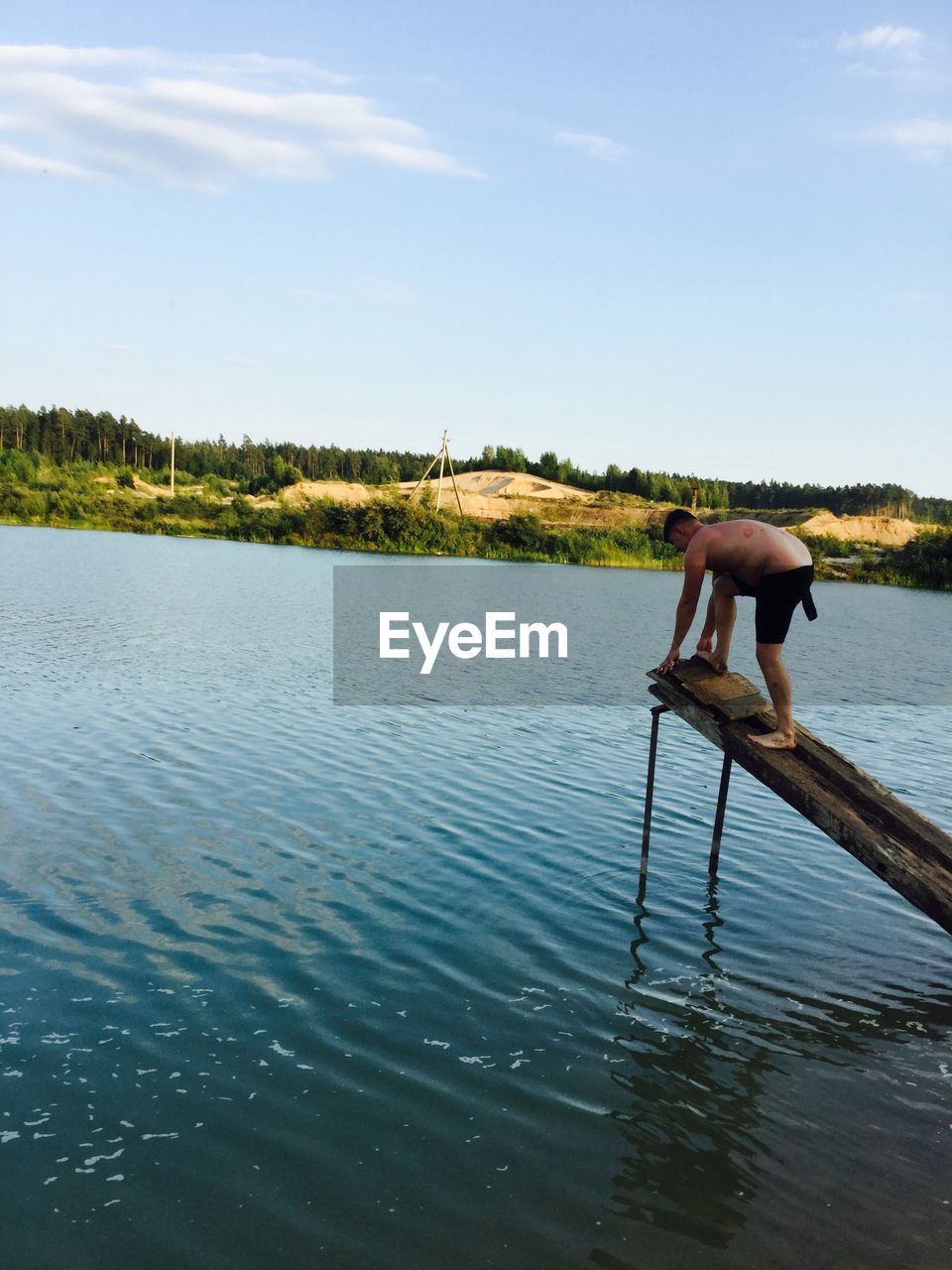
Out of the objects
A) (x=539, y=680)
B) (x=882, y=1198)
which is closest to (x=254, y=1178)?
(x=882, y=1198)

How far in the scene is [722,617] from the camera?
30.1 ft

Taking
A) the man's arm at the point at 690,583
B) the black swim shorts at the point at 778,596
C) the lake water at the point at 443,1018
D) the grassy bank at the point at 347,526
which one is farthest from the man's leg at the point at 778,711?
the grassy bank at the point at 347,526

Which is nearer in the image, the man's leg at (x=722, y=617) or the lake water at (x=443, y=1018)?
the lake water at (x=443, y=1018)

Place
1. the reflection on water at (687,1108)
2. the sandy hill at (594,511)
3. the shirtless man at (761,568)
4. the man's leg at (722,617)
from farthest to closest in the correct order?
the sandy hill at (594,511)
the man's leg at (722,617)
the shirtless man at (761,568)
the reflection on water at (687,1108)

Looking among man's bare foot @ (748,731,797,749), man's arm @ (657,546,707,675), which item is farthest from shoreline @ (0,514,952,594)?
man's bare foot @ (748,731,797,749)

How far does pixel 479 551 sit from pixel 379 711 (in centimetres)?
8497

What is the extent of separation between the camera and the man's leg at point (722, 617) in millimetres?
8944

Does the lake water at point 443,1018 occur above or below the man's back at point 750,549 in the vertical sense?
below

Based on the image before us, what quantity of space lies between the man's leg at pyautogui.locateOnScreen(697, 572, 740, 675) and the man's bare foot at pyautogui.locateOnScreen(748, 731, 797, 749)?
109cm

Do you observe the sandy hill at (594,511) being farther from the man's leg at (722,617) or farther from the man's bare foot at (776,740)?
the man's bare foot at (776,740)

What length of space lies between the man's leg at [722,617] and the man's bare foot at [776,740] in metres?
1.09

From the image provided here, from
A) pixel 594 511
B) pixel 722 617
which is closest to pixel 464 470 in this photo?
pixel 594 511

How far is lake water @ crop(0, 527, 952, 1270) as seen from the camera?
5.32 metres

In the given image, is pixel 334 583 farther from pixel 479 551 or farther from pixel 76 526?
pixel 76 526
